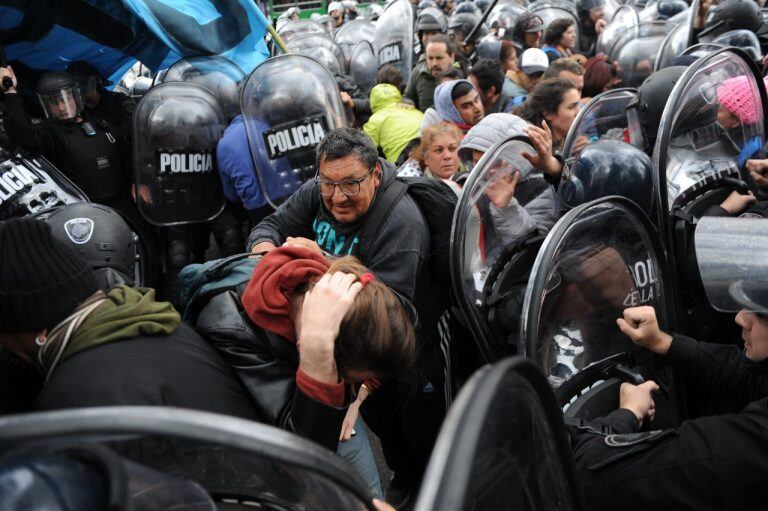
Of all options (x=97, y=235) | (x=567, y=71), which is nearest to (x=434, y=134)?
(x=567, y=71)

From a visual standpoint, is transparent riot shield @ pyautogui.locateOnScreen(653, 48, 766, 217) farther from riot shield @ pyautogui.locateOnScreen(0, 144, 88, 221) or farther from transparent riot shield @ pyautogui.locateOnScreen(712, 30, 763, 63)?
riot shield @ pyautogui.locateOnScreen(0, 144, 88, 221)

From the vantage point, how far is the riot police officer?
4.48 meters

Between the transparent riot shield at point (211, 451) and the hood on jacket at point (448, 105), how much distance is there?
12.6 ft

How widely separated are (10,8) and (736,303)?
5.24 meters

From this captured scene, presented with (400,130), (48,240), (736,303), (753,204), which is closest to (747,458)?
(736,303)

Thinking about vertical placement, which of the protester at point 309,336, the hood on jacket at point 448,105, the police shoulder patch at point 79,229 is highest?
the protester at point 309,336

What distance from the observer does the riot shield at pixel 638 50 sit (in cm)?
663

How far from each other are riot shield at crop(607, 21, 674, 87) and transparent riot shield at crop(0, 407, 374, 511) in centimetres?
617

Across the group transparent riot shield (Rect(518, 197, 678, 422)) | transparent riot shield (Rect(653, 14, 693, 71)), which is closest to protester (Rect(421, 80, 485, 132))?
transparent riot shield (Rect(653, 14, 693, 71))

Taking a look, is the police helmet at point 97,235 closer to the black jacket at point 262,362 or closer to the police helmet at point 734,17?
the black jacket at point 262,362

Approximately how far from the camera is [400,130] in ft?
16.6

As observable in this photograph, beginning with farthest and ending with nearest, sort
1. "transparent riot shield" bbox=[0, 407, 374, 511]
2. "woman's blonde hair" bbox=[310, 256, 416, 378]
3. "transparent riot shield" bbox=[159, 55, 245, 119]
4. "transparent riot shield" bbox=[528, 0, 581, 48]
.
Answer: "transparent riot shield" bbox=[528, 0, 581, 48] < "transparent riot shield" bbox=[159, 55, 245, 119] < "woman's blonde hair" bbox=[310, 256, 416, 378] < "transparent riot shield" bbox=[0, 407, 374, 511]

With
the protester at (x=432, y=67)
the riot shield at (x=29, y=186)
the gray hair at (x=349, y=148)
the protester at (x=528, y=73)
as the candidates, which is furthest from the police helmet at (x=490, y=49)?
the gray hair at (x=349, y=148)

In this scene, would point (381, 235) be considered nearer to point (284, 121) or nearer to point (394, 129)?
point (284, 121)
